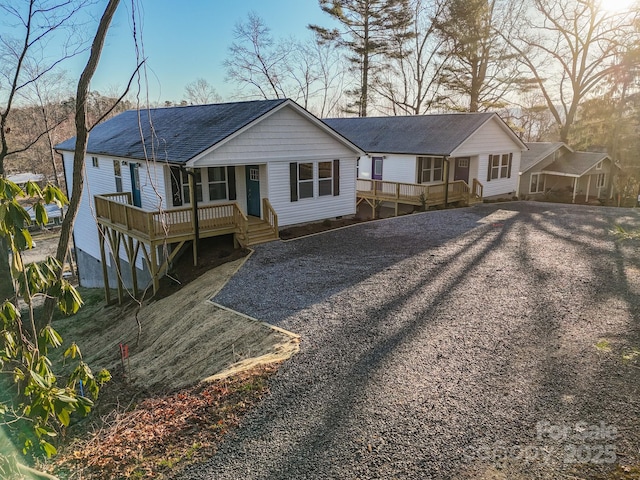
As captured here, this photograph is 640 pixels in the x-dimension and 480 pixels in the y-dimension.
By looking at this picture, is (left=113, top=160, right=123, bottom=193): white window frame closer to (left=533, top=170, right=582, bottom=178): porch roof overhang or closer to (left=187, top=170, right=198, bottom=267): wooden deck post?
(left=187, top=170, right=198, bottom=267): wooden deck post

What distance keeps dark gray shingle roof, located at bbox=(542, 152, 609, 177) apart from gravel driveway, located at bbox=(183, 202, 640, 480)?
58.1 ft

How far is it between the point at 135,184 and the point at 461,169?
1690cm

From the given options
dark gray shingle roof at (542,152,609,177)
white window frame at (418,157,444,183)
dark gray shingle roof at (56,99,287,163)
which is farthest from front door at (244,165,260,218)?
dark gray shingle roof at (542,152,609,177)

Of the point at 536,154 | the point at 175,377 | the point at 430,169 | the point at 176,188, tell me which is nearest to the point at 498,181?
the point at 430,169

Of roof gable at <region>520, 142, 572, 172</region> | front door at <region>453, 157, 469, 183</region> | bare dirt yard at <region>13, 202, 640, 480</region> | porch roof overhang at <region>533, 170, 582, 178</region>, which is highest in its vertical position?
roof gable at <region>520, 142, 572, 172</region>

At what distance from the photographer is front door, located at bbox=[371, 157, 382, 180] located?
2579 centimetres

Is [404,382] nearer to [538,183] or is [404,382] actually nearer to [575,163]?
[538,183]

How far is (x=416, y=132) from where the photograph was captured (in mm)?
25312

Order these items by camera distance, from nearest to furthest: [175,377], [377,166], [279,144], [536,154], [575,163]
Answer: [175,377]
[279,144]
[377,166]
[575,163]
[536,154]

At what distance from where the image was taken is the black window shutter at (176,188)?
608 inches

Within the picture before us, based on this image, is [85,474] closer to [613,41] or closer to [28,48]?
[28,48]

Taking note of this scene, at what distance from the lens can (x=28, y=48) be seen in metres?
15.3

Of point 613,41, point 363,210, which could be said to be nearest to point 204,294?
point 363,210

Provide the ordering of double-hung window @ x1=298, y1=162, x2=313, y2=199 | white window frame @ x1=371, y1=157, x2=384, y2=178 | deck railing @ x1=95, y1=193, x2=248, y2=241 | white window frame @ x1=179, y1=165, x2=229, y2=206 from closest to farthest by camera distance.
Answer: deck railing @ x1=95, y1=193, x2=248, y2=241
white window frame @ x1=179, y1=165, x2=229, y2=206
double-hung window @ x1=298, y1=162, x2=313, y2=199
white window frame @ x1=371, y1=157, x2=384, y2=178
